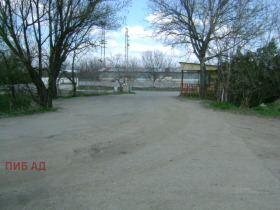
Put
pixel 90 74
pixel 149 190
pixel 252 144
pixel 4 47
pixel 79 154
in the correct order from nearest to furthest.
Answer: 1. pixel 149 190
2. pixel 79 154
3. pixel 252 144
4. pixel 4 47
5. pixel 90 74

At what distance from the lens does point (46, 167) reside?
4637 mm

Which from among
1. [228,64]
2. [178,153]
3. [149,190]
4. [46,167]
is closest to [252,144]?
[178,153]

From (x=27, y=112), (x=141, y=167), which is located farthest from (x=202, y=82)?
(x=141, y=167)

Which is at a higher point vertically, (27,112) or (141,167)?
(27,112)

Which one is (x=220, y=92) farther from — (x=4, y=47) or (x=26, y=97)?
(x=4, y=47)

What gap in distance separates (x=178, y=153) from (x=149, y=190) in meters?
1.95

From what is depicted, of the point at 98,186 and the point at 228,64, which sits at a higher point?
the point at 228,64

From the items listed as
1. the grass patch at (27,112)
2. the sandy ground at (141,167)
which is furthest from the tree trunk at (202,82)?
the grass patch at (27,112)

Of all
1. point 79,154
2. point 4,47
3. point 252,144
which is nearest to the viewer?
point 79,154

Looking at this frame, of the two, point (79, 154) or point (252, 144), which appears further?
point (252, 144)

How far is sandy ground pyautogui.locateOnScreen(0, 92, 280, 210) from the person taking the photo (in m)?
3.45

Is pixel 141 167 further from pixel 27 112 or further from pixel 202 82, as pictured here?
pixel 202 82

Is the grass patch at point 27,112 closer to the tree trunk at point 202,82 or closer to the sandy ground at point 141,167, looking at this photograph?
the sandy ground at point 141,167

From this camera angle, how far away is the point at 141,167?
4.66 m
